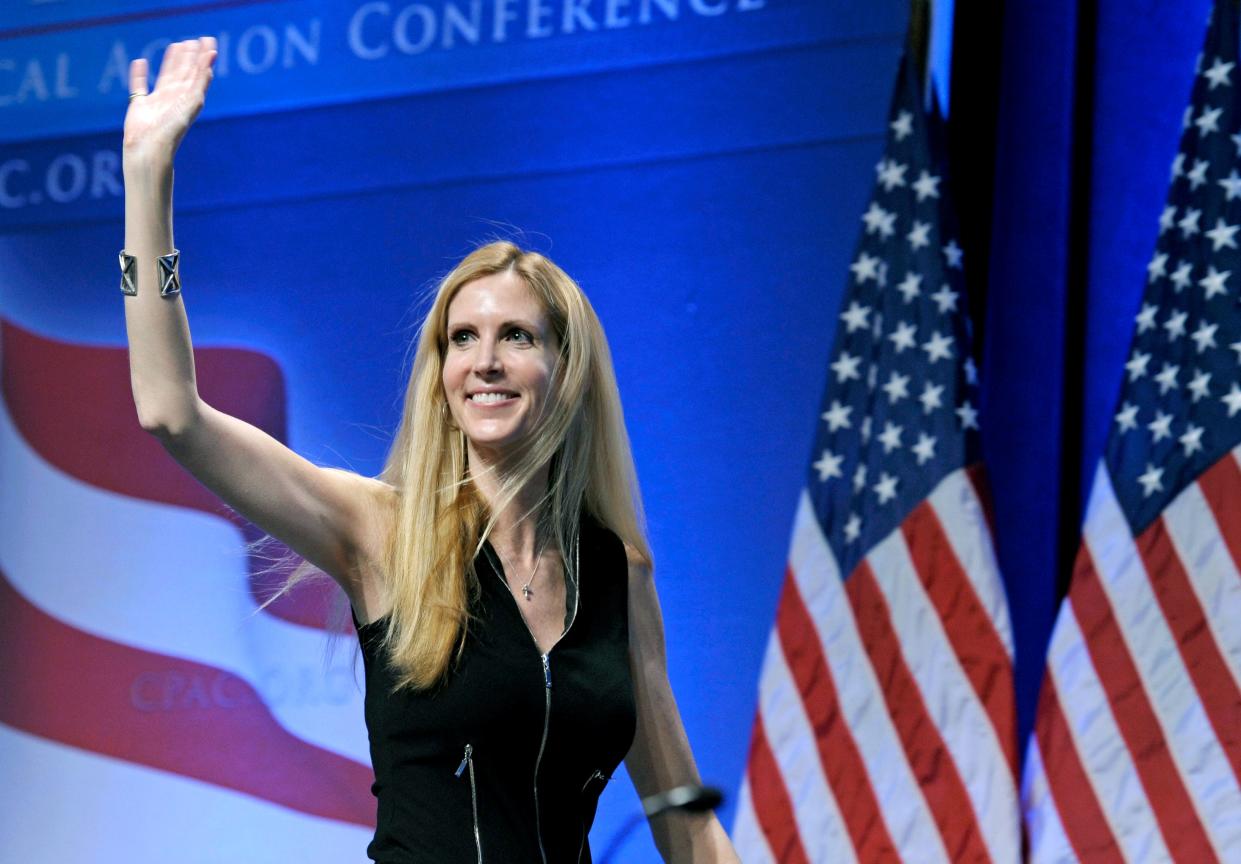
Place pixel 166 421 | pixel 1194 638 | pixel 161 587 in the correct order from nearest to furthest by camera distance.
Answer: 1. pixel 166 421
2. pixel 1194 638
3. pixel 161 587

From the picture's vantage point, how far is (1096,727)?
11.8 ft

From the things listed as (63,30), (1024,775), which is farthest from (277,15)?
(1024,775)

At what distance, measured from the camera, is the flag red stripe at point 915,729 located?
3.65m

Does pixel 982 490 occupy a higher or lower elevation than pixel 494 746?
higher

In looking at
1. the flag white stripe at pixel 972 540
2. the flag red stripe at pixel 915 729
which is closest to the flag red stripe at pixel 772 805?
the flag red stripe at pixel 915 729

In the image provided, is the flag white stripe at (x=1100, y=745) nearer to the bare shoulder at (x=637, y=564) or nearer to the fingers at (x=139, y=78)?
the bare shoulder at (x=637, y=564)

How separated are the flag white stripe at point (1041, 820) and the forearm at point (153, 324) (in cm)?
251

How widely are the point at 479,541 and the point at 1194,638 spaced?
2.08m

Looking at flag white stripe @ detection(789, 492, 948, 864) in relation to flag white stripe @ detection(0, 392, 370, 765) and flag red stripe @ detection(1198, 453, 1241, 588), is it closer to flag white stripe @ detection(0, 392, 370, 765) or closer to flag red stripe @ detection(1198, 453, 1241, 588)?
flag red stripe @ detection(1198, 453, 1241, 588)

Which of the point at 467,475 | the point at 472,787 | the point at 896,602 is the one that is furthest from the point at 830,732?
the point at 472,787

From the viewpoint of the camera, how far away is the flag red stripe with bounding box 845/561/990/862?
365cm

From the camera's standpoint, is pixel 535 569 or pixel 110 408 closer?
pixel 535 569

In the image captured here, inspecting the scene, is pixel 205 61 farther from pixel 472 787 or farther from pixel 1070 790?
pixel 1070 790

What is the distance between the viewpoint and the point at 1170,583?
360cm
